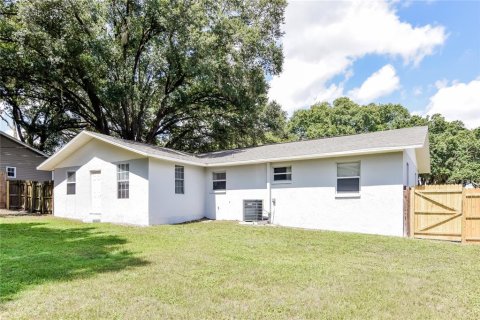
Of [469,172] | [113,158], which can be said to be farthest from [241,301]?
[469,172]

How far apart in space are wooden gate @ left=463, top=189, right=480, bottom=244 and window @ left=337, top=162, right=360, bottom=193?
3.23 metres

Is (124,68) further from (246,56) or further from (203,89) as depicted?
(246,56)

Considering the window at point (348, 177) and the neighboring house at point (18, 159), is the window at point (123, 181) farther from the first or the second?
the neighboring house at point (18, 159)

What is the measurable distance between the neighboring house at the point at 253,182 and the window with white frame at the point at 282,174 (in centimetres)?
4

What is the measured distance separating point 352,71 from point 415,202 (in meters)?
14.3

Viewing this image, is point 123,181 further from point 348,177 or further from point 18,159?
point 18,159

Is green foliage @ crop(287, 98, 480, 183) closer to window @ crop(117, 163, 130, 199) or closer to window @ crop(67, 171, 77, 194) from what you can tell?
window @ crop(117, 163, 130, 199)

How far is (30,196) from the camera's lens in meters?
17.6

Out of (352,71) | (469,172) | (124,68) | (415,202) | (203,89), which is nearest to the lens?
(415,202)

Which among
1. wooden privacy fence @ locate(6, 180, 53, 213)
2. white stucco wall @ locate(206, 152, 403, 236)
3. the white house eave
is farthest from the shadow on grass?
wooden privacy fence @ locate(6, 180, 53, 213)

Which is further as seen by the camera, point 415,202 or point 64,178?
point 64,178

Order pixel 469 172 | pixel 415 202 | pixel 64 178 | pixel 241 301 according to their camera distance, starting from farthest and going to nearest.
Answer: pixel 469 172, pixel 64 178, pixel 415 202, pixel 241 301

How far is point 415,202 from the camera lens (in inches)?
412

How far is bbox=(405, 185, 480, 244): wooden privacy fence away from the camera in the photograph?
957 cm
